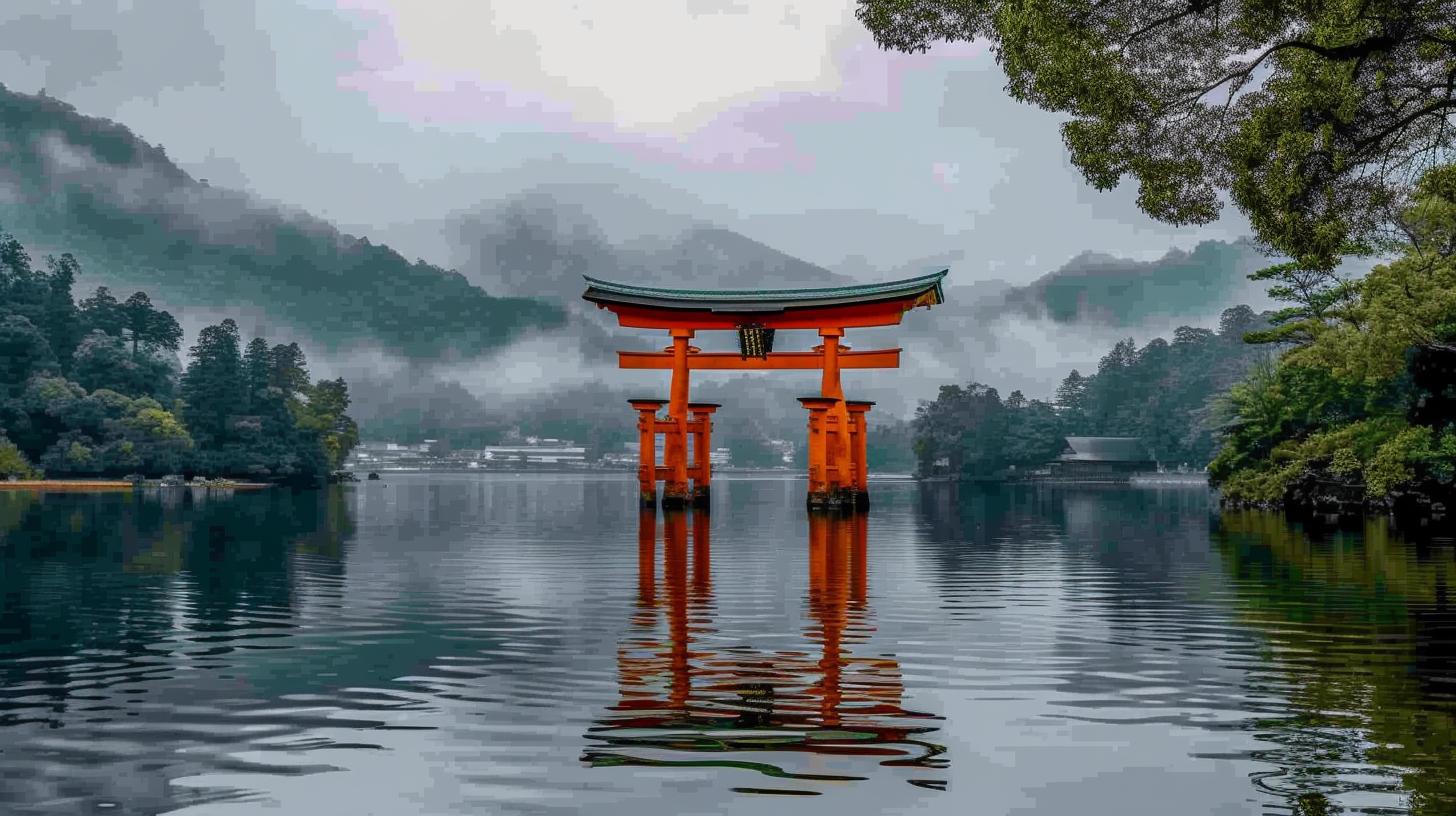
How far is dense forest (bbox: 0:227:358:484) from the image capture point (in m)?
60.8

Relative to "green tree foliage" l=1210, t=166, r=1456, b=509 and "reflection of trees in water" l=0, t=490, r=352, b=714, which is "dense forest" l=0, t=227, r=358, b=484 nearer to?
"reflection of trees in water" l=0, t=490, r=352, b=714

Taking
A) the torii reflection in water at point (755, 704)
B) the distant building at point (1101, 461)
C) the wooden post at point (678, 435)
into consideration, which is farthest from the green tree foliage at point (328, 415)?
the torii reflection in water at point (755, 704)

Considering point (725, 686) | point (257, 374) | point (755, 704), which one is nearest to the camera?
point (755, 704)

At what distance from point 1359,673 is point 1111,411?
10326cm

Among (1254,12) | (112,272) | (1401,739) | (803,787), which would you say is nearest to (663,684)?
(803,787)

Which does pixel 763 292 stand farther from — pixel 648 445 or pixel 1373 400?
pixel 1373 400

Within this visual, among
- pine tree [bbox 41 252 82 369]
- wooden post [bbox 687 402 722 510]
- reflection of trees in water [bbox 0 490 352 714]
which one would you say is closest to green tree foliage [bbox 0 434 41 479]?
pine tree [bbox 41 252 82 369]

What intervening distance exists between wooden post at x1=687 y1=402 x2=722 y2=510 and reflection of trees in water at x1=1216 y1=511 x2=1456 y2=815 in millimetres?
20744

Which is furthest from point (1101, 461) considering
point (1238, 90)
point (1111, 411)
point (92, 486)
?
point (1238, 90)

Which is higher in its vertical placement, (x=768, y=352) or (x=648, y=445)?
(x=768, y=352)

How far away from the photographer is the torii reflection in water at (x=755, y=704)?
5853 millimetres

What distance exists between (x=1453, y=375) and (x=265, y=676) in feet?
94.2

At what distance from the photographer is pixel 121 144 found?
656ft

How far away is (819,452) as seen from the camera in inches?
1307
